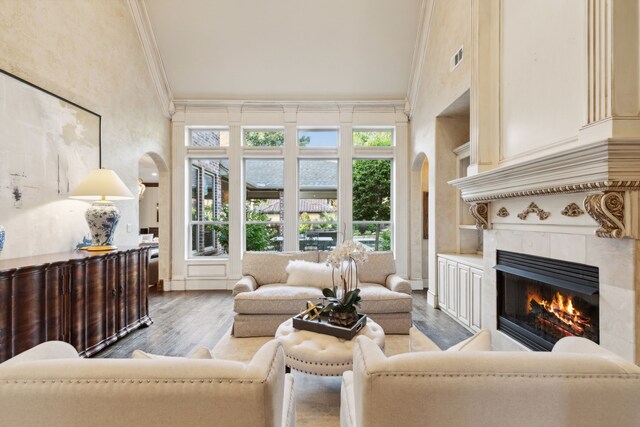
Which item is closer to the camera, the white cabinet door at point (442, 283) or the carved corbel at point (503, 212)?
the carved corbel at point (503, 212)

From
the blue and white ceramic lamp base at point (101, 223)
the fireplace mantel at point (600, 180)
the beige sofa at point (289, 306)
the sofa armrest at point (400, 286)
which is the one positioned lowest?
the beige sofa at point (289, 306)

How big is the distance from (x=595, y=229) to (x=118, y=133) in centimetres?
506

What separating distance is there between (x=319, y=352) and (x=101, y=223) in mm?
2627

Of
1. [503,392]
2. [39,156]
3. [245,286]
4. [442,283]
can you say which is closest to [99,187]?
[39,156]

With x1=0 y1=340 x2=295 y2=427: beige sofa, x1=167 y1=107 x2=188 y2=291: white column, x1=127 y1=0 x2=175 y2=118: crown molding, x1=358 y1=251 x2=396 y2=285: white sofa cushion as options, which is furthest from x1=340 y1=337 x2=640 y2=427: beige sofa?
x1=127 y1=0 x2=175 y2=118: crown molding

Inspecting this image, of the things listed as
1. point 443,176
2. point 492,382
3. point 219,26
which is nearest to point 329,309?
point 492,382

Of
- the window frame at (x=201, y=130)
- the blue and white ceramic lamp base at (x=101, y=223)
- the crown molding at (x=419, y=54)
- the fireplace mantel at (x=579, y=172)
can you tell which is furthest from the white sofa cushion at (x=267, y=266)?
the crown molding at (x=419, y=54)

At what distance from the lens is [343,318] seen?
236cm

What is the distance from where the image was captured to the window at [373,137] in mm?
5945

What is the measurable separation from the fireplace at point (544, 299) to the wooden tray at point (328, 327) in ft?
4.56

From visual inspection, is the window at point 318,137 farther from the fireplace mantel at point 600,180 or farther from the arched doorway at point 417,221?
the fireplace mantel at point 600,180

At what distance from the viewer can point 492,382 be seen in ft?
2.61

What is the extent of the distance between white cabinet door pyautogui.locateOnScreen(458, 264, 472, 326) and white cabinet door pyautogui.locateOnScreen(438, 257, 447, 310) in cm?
41

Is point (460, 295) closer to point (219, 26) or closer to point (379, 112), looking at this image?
point (379, 112)
